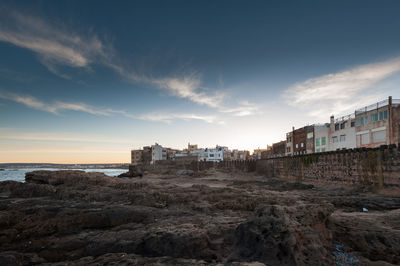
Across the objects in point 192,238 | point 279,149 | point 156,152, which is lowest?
point 192,238

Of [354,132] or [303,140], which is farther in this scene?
[303,140]

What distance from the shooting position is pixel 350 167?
15.6 m

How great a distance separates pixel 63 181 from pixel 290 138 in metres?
50.2

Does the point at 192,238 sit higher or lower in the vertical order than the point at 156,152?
lower

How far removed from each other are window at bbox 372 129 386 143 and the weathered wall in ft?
52.2

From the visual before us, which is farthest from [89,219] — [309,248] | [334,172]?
[334,172]

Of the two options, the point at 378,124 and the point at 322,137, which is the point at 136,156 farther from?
the point at 378,124

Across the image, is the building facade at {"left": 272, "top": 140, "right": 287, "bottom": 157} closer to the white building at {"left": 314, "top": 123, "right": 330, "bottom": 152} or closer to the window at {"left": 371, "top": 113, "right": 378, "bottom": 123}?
the white building at {"left": 314, "top": 123, "right": 330, "bottom": 152}

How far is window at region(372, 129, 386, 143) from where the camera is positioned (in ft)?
97.4

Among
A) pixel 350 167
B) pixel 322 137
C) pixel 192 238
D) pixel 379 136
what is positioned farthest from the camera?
pixel 322 137

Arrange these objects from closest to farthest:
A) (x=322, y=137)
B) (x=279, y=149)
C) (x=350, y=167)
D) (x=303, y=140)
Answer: (x=350, y=167)
(x=322, y=137)
(x=303, y=140)
(x=279, y=149)

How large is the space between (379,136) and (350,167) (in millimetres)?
21369

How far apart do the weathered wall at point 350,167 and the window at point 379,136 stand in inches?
627

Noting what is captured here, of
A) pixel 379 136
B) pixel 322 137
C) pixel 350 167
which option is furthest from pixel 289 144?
pixel 350 167
